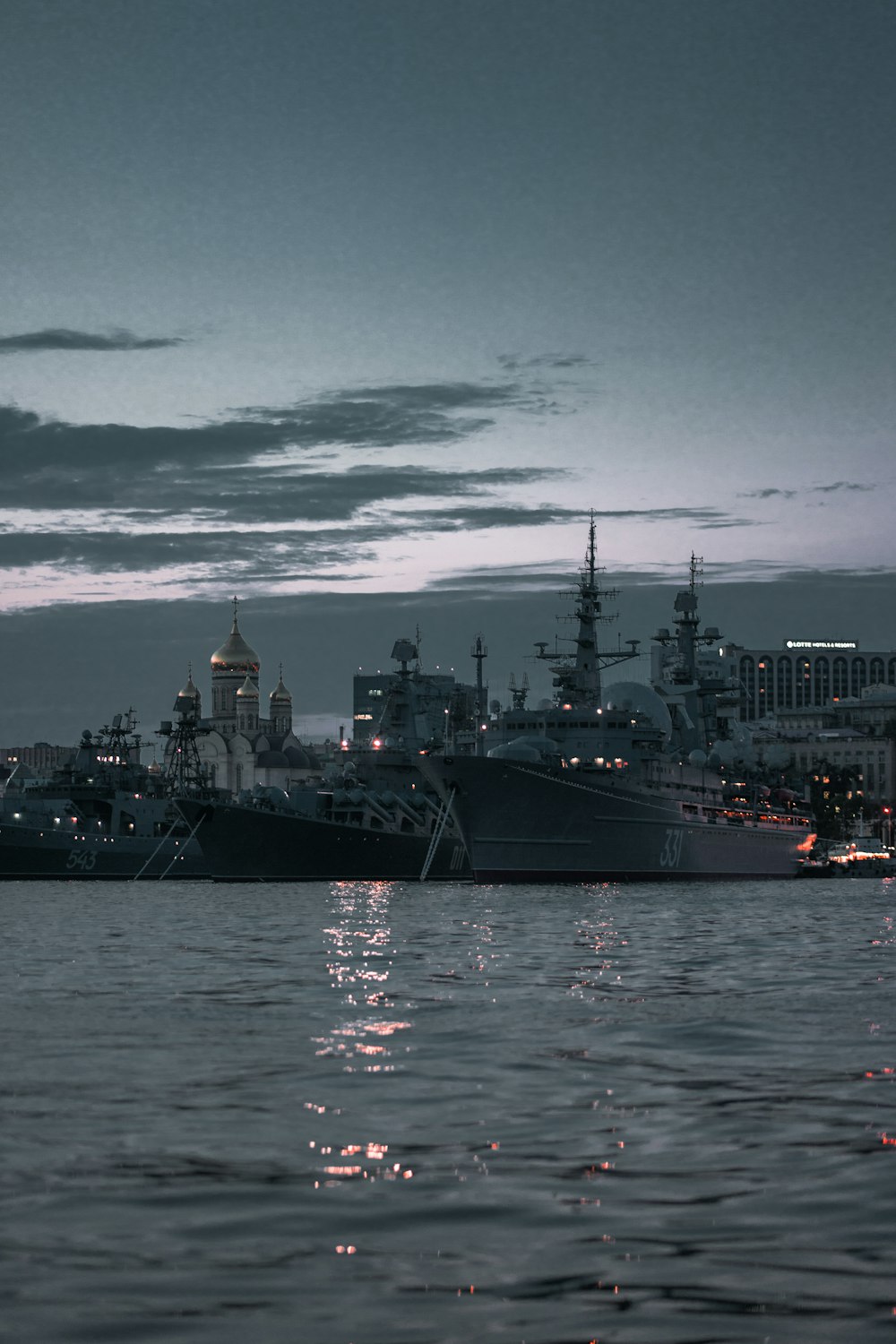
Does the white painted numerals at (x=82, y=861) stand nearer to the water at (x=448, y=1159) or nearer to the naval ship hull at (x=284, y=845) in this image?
the naval ship hull at (x=284, y=845)

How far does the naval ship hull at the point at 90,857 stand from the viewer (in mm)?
132875

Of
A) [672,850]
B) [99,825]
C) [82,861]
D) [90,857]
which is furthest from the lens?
[99,825]

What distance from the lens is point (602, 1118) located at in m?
16.9

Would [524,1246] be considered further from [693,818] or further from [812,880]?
[812,880]

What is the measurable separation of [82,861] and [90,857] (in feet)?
4.10

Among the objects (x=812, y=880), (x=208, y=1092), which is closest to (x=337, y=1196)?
(x=208, y=1092)

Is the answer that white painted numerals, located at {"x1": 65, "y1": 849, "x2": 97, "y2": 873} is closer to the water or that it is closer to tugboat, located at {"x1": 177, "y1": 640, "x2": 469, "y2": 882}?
tugboat, located at {"x1": 177, "y1": 640, "x2": 469, "y2": 882}

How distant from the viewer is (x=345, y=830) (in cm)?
12450

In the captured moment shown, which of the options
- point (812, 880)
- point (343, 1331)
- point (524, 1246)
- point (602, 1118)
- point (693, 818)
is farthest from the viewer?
point (812, 880)

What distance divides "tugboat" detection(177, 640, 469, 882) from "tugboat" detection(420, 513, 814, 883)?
8.65 m

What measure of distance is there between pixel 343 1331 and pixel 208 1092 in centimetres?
903

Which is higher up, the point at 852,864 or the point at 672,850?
Answer: the point at 672,850

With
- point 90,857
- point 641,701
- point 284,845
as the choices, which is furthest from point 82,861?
point 641,701

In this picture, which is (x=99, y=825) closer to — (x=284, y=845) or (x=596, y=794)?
(x=284, y=845)
